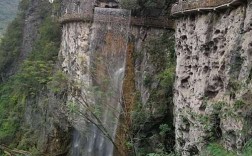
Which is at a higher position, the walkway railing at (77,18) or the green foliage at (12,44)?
the walkway railing at (77,18)

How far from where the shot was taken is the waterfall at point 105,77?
1605 cm

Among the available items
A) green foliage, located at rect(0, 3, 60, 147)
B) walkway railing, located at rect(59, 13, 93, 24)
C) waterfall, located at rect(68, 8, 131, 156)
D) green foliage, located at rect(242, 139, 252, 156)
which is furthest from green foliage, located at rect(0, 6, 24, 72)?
green foliage, located at rect(242, 139, 252, 156)

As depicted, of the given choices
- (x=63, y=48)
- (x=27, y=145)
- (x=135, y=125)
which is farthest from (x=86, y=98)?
(x=27, y=145)

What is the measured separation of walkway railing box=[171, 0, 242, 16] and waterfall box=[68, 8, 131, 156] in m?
3.86

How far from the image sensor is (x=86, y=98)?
603 inches

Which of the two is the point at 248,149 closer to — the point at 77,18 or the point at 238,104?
the point at 238,104

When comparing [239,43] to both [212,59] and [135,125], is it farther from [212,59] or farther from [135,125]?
[135,125]

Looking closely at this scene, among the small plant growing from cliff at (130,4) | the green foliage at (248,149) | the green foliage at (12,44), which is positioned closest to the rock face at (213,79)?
the green foliage at (248,149)

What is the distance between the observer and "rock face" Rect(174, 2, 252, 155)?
369 inches

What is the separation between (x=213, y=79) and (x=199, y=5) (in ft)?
7.56

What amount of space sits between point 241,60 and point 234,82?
1.71 ft

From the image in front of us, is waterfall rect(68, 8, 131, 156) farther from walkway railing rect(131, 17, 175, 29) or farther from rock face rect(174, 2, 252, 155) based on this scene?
rock face rect(174, 2, 252, 155)

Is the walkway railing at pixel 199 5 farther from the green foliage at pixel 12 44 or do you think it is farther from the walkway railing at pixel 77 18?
the green foliage at pixel 12 44

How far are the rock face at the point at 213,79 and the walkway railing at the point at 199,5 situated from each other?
0.66 ft
